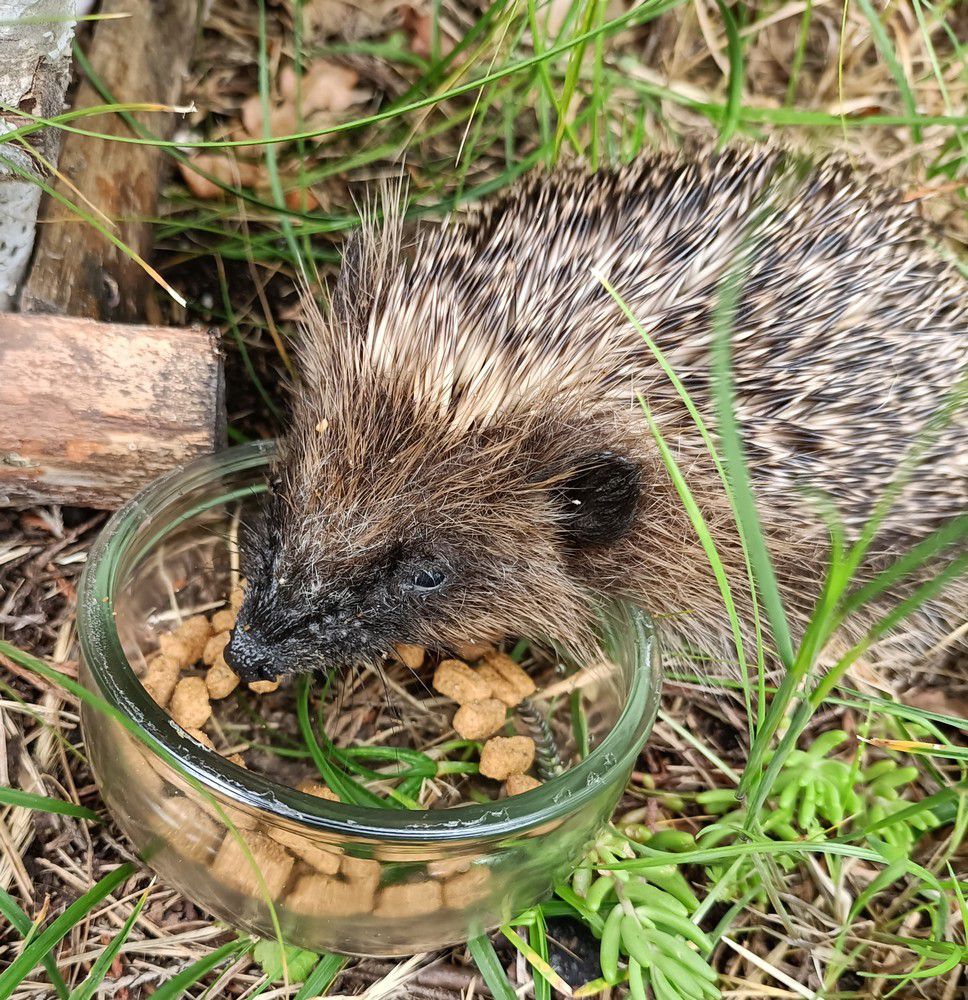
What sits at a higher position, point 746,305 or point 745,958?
point 746,305

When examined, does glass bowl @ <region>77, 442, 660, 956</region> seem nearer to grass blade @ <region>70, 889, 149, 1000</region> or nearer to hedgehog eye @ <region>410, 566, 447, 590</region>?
grass blade @ <region>70, 889, 149, 1000</region>

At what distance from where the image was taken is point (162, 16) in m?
2.38

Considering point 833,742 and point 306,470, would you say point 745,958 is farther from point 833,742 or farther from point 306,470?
point 306,470

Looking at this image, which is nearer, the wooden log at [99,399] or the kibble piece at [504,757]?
the wooden log at [99,399]

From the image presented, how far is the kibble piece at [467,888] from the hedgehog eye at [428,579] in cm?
48

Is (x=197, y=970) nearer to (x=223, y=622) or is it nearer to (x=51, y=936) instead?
(x=51, y=936)

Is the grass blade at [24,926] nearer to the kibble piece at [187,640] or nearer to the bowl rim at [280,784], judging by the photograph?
the bowl rim at [280,784]

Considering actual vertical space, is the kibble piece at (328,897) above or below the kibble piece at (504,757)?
below

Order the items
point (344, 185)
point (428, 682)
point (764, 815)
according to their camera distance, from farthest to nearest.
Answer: point (344, 185), point (428, 682), point (764, 815)

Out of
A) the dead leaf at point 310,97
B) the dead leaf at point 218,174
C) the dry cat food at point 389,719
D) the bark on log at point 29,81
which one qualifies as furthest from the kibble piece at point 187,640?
the dead leaf at point 310,97

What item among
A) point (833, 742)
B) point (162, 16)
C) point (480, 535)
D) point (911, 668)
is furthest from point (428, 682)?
point (162, 16)

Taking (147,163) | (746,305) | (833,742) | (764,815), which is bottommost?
(764,815)

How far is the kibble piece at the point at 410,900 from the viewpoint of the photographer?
1.59 m

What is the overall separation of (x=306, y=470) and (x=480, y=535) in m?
0.33
